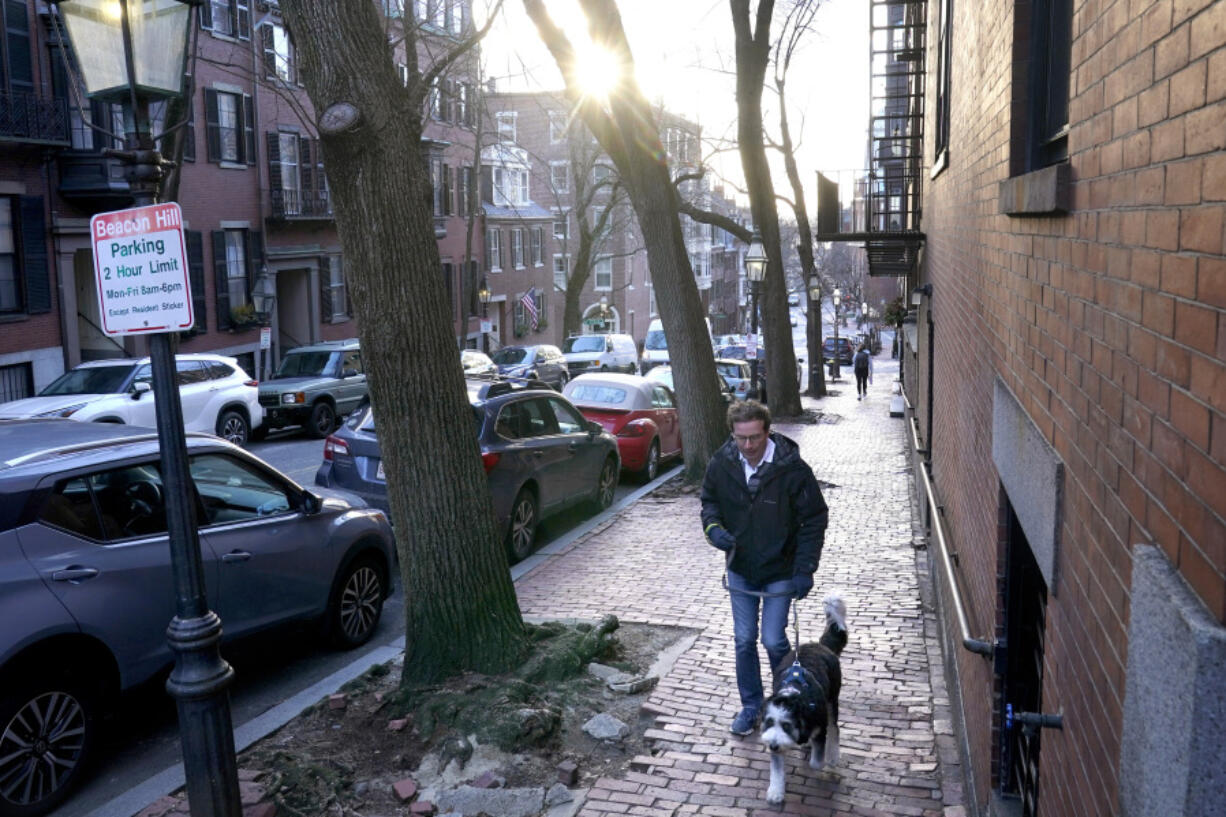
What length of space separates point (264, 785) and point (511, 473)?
227 inches

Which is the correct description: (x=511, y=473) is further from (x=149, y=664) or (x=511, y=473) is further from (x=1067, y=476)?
(x=1067, y=476)

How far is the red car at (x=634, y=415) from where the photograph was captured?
15953 mm

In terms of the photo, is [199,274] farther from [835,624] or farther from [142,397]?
[835,624]

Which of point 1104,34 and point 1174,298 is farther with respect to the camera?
point 1104,34

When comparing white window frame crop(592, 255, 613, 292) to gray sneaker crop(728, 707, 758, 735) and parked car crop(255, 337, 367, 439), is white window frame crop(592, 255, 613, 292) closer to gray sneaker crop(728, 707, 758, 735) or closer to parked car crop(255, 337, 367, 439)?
parked car crop(255, 337, 367, 439)

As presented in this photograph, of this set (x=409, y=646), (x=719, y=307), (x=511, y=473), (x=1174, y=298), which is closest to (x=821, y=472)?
(x=511, y=473)

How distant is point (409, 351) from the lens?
6363mm

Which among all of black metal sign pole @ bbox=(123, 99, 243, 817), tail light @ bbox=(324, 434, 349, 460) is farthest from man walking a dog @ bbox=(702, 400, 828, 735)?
tail light @ bbox=(324, 434, 349, 460)

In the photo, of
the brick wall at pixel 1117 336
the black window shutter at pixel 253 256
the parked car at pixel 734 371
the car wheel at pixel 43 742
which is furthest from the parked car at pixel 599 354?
the brick wall at pixel 1117 336

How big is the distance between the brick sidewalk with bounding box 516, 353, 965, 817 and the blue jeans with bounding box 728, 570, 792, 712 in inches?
10.5

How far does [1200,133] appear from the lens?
5.65ft

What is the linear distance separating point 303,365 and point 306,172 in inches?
451

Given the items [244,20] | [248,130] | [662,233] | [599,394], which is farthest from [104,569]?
[244,20]

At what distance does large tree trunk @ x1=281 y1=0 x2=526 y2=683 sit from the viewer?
6.22 metres
